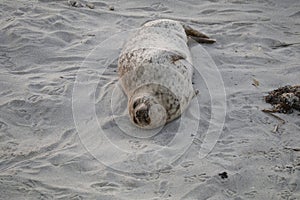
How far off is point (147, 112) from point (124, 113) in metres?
0.45

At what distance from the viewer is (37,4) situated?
635 cm

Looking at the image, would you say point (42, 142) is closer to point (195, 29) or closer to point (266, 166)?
point (266, 166)

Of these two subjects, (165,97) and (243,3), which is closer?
(165,97)

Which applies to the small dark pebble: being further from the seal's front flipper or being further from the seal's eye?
the seal's front flipper

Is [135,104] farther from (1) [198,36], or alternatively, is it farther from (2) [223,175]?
(1) [198,36]

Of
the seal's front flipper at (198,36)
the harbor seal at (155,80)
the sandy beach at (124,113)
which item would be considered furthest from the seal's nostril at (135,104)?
the seal's front flipper at (198,36)

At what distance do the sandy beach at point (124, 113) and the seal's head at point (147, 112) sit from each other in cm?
10

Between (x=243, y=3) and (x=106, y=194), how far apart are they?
443cm

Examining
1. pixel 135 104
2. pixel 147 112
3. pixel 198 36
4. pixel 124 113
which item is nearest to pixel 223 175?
pixel 147 112

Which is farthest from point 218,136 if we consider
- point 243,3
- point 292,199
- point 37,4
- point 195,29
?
point 37,4

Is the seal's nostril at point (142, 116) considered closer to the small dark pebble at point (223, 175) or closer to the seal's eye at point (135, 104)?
the seal's eye at point (135, 104)

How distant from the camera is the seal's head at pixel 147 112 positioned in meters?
3.98

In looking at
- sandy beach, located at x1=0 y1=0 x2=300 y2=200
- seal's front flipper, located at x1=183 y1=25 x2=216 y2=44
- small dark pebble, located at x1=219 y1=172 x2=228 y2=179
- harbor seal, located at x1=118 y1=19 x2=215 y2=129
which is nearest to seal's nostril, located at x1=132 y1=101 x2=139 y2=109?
harbor seal, located at x1=118 y1=19 x2=215 y2=129

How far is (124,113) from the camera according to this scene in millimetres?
4352
